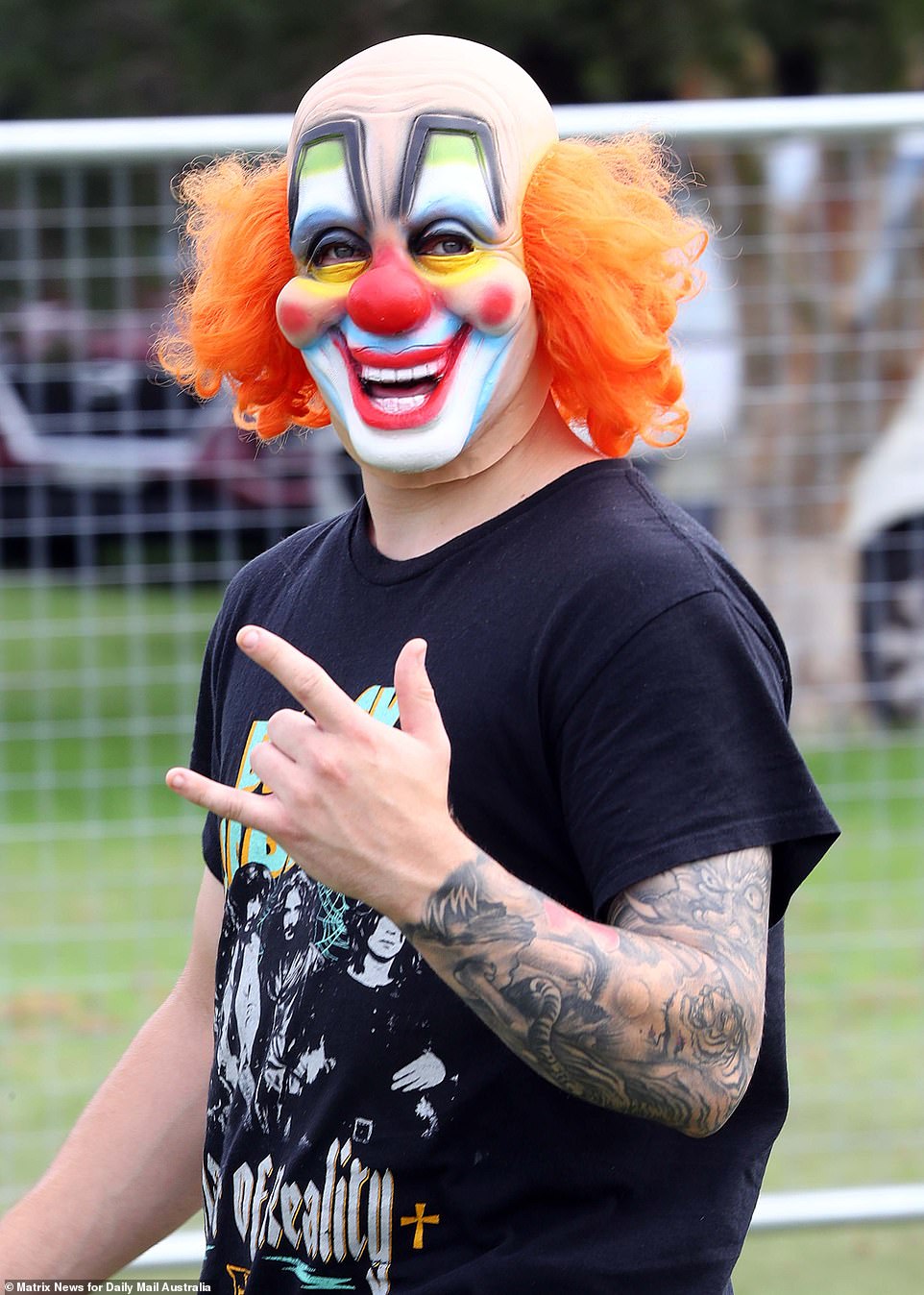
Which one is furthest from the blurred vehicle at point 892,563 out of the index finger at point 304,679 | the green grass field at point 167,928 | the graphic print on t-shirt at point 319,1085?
the index finger at point 304,679

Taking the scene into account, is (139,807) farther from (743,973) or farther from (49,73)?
(743,973)

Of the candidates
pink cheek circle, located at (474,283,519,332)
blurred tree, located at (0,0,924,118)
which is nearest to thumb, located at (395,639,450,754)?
pink cheek circle, located at (474,283,519,332)

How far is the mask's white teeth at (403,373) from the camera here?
1.78m

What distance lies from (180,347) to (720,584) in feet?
3.44

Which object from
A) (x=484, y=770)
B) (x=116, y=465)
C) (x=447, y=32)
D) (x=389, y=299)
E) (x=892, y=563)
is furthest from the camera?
(x=447, y=32)

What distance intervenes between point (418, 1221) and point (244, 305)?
105 cm

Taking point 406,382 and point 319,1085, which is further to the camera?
point 406,382

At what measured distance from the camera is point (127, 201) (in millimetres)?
3992

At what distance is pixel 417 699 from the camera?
142 centimetres

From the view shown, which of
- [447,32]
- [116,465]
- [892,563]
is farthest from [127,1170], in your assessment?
[447,32]

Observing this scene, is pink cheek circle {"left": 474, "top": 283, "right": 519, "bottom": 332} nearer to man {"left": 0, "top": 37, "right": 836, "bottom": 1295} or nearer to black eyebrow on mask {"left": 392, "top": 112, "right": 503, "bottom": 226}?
man {"left": 0, "top": 37, "right": 836, "bottom": 1295}

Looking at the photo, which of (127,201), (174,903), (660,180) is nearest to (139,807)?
(174,903)

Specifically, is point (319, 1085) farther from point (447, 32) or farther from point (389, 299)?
point (447, 32)

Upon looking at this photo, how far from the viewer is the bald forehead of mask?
5.77 feet
